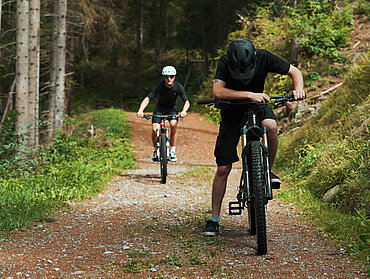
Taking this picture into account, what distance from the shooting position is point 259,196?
4.29 m

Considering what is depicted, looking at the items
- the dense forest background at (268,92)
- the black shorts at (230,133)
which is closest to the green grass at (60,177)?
the dense forest background at (268,92)

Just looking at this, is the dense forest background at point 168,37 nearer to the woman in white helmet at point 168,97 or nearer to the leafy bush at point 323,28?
the leafy bush at point 323,28

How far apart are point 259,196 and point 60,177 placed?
524cm

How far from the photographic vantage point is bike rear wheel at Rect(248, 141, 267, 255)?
4238 millimetres

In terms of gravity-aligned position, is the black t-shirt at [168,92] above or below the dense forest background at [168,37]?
below

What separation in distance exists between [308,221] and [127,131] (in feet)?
35.6

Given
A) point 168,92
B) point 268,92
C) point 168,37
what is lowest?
point 268,92

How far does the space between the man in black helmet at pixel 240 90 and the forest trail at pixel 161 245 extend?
Result: 0.64 metres

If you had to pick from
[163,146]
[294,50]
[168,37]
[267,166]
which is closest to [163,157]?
[163,146]

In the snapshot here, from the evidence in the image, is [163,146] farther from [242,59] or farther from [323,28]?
[323,28]

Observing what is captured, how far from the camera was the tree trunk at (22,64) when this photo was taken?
10.9m

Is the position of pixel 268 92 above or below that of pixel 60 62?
below

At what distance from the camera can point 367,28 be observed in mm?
15320

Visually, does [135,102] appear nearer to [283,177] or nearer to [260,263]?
[283,177]
